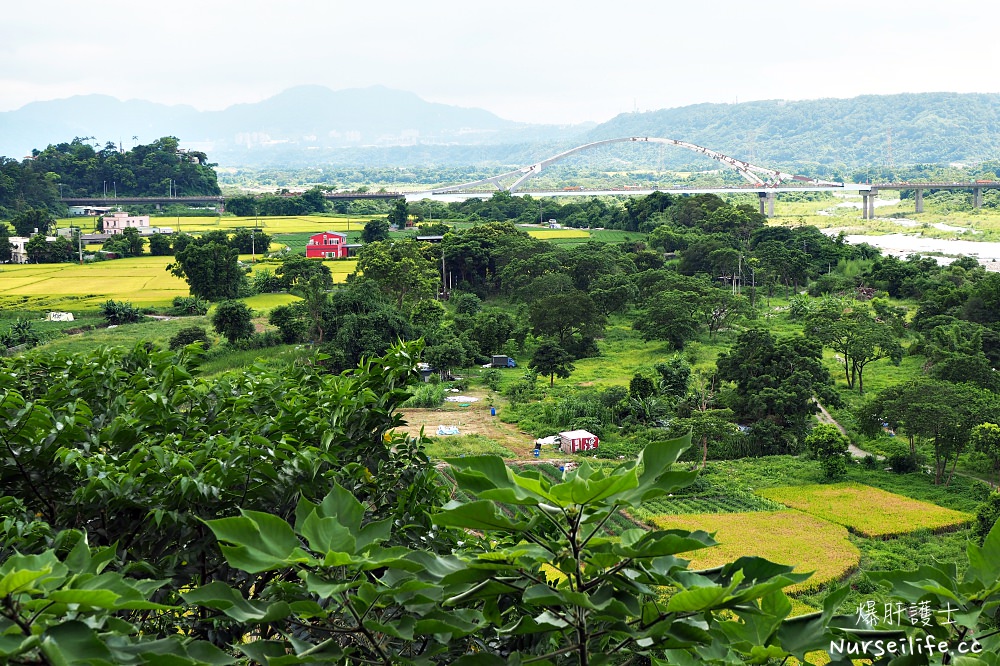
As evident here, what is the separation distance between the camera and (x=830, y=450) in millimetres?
17172

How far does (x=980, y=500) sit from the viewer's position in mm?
15125

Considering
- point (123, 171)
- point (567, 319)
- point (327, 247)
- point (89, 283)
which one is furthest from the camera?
point (123, 171)

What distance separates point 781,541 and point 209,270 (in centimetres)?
2447

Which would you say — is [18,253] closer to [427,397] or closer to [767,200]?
[427,397]

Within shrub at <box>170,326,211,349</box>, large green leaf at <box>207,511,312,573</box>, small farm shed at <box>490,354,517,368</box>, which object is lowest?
small farm shed at <box>490,354,517,368</box>

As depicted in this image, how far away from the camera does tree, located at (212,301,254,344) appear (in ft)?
85.5

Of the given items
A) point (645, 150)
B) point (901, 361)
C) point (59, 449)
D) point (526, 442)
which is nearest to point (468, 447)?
point (526, 442)

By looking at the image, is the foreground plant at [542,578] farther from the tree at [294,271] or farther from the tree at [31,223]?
the tree at [31,223]

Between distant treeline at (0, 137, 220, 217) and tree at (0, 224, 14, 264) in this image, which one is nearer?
tree at (0, 224, 14, 264)

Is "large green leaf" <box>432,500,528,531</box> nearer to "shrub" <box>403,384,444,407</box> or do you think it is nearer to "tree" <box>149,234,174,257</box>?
"shrub" <box>403,384,444,407</box>

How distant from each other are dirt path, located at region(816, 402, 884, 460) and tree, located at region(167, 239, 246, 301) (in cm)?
2150

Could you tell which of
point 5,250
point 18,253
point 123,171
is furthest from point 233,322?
point 123,171

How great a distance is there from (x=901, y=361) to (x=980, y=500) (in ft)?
32.0

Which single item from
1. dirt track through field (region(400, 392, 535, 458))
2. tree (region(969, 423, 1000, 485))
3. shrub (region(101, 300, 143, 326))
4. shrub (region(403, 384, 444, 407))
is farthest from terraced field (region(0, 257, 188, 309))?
tree (region(969, 423, 1000, 485))
